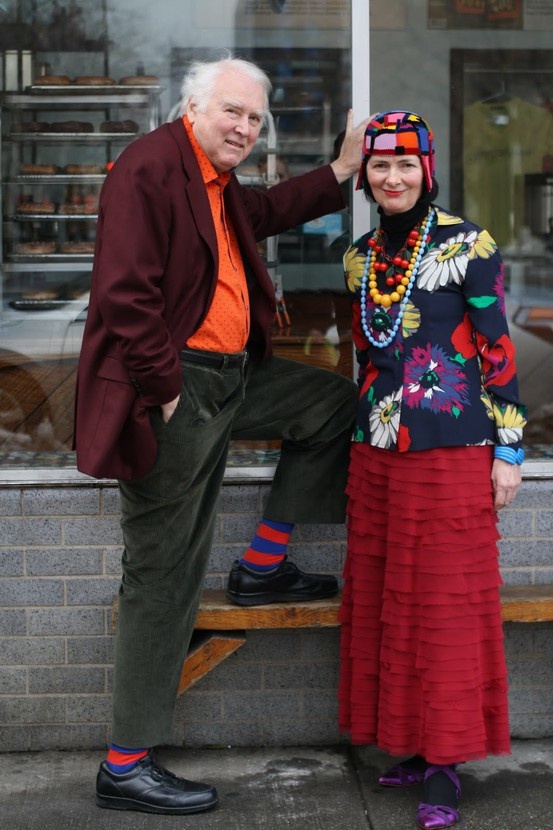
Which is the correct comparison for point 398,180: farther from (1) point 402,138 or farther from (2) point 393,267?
(2) point 393,267

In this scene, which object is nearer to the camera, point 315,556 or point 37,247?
point 315,556

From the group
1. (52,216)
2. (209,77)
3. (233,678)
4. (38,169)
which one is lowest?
(233,678)

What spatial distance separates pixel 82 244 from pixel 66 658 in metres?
2.72

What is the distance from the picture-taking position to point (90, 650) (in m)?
4.02

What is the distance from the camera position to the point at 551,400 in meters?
4.91

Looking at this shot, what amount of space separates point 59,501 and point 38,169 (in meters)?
2.93

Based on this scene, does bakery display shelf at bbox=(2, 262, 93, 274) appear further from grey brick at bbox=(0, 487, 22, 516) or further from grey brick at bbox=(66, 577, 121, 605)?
grey brick at bbox=(66, 577, 121, 605)

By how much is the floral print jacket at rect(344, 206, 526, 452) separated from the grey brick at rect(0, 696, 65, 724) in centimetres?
150

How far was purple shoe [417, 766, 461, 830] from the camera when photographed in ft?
11.1

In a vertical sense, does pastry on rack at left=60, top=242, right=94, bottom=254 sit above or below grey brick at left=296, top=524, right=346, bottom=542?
above

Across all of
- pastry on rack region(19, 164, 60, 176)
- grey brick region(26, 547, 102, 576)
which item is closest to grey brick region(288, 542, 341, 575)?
grey brick region(26, 547, 102, 576)

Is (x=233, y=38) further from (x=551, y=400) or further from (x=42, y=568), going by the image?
(x=42, y=568)

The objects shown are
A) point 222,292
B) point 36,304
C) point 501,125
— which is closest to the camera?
point 222,292

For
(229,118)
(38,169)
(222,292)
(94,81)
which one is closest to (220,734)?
(222,292)
